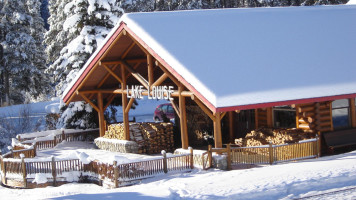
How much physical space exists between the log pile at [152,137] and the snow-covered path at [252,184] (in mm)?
5591

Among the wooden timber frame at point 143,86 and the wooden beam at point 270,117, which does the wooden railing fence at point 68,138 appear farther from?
the wooden beam at point 270,117

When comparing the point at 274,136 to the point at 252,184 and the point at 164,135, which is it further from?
the point at 252,184

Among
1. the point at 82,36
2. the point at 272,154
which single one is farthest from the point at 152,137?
the point at 82,36

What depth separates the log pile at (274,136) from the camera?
19.9 metres

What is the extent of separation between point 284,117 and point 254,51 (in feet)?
12.0

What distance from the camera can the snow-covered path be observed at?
45.9 feet

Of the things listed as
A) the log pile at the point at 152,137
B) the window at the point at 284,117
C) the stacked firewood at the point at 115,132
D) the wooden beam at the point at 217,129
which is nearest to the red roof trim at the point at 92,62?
the stacked firewood at the point at 115,132

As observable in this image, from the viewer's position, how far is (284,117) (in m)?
21.7

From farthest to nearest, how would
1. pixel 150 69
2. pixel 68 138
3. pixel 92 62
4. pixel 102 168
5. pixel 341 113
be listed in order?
1. pixel 68 138
2. pixel 92 62
3. pixel 341 113
4. pixel 150 69
5. pixel 102 168

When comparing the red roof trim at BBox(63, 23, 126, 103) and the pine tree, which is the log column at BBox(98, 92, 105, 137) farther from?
the pine tree

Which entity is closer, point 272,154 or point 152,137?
point 272,154

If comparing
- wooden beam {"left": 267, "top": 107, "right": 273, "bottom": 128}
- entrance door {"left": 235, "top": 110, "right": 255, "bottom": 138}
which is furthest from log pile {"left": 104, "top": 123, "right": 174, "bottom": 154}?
wooden beam {"left": 267, "top": 107, "right": 273, "bottom": 128}

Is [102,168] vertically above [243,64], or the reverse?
[243,64]

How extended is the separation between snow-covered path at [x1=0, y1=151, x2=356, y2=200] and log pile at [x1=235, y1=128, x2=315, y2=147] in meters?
2.20
